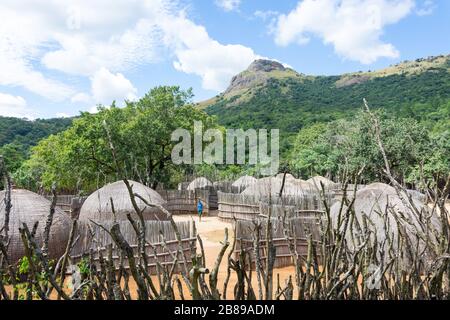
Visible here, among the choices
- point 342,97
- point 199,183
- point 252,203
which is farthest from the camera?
point 342,97

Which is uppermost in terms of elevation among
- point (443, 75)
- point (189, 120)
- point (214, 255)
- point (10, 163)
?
point (443, 75)

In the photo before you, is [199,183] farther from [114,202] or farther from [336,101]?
[336,101]

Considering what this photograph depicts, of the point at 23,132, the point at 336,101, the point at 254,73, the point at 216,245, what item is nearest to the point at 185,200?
the point at 216,245

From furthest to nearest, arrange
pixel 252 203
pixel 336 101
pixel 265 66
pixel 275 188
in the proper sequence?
1. pixel 265 66
2. pixel 336 101
3. pixel 275 188
4. pixel 252 203

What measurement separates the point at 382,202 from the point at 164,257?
566cm

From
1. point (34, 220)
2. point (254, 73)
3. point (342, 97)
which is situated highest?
point (254, 73)

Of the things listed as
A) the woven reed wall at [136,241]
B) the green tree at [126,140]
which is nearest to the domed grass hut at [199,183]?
the green tree at [126,140]

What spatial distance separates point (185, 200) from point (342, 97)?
64.2 m

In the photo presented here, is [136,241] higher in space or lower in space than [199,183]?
lower

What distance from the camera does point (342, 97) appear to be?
256ft

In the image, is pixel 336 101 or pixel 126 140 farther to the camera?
pixel 336 101
